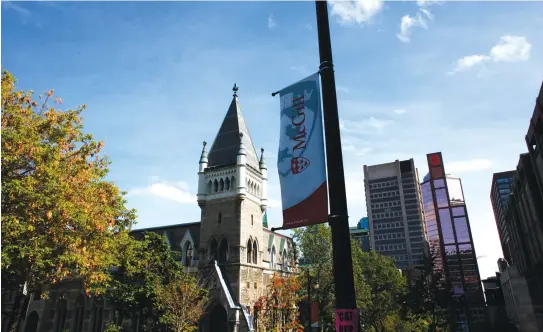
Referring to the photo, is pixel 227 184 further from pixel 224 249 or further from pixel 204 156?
pixel 224 249

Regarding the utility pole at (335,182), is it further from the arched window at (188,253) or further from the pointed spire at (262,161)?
the pointed spire at (262,161)

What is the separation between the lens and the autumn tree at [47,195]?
18.5m

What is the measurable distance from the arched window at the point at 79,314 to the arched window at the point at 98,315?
5.80 ft

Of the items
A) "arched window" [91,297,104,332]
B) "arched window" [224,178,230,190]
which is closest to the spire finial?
"arched window" [224,178,230,190]

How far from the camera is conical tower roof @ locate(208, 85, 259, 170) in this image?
4284 cm

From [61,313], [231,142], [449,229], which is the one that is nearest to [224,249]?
[231,142]

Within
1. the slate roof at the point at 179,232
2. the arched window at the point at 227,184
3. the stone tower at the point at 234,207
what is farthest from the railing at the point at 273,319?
the arched window at the point at 227,184

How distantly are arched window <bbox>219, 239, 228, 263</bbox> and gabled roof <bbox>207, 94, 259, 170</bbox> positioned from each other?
30.7 feet

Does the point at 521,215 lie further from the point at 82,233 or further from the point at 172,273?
the point at 82,233

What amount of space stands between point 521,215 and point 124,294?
38.6 meters

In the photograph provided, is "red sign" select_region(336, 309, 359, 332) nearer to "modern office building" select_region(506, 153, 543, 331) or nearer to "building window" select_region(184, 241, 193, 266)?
"modern office building" select_region(506, 153, 543, 331)

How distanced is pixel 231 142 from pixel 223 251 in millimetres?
13328

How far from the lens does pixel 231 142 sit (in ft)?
143

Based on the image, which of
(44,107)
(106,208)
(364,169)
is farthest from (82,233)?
(364,169)
